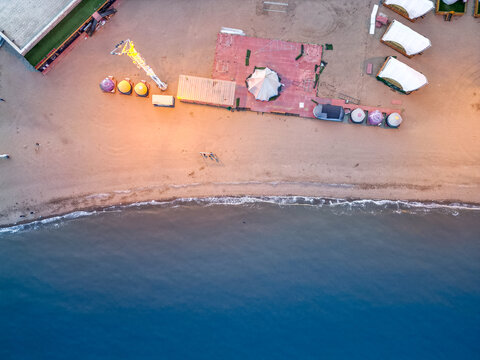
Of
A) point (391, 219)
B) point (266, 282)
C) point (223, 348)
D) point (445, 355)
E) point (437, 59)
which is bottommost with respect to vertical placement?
point (223, 348)

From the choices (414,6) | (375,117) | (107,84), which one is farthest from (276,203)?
(414,6)

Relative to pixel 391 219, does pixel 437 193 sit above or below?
above

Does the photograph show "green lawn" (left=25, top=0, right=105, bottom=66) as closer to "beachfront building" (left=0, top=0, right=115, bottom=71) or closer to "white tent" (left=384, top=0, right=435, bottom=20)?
"beachfront building" (left=0, top=0, right=115, bottom=71)

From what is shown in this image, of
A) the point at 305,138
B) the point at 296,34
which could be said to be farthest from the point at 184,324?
the point at 296,34

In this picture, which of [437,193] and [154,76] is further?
[437,193]

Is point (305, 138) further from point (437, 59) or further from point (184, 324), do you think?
point (184, 324)

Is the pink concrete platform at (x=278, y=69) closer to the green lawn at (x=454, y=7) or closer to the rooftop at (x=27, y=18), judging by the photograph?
the green lawn at (x=454, y=7)
